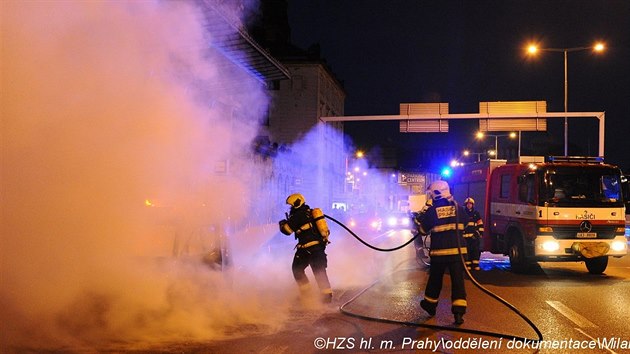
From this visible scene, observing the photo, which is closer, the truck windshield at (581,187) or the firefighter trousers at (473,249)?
the truck windshield at (581,187)

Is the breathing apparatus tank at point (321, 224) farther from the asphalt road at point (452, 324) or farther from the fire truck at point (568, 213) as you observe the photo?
the fire truck at point (568, 213)

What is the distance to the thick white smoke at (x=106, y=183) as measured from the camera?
5.41 meters

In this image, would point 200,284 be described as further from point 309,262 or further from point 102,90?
point 102,90

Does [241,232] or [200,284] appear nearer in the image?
[200,284]

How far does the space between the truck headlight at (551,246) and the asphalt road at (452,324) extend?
0.86 metres

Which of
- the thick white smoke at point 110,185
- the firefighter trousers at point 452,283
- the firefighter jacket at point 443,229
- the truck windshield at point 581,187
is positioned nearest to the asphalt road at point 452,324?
the firefighter trousers at point 452,283

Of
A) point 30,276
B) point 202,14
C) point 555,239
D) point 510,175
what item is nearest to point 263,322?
point 30,276

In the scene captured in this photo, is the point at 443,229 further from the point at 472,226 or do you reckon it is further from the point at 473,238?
the point at 473,238

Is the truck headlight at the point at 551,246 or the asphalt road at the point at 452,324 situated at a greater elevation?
the truck headlight at the point at 551,246

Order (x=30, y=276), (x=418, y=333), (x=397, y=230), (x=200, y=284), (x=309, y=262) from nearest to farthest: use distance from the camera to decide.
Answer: (x=30, y=276) < (x=418, y=333) < (x=200, y=284) < (x=309, y=262) < (x=397, y=230)

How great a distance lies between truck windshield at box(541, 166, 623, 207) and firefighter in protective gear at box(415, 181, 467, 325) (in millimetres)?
5002

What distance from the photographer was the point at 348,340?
6047mm

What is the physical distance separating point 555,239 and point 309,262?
5.77 meters

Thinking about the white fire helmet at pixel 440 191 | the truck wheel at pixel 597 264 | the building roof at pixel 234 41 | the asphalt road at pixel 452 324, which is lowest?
the asphalt road at pixel 452 324
